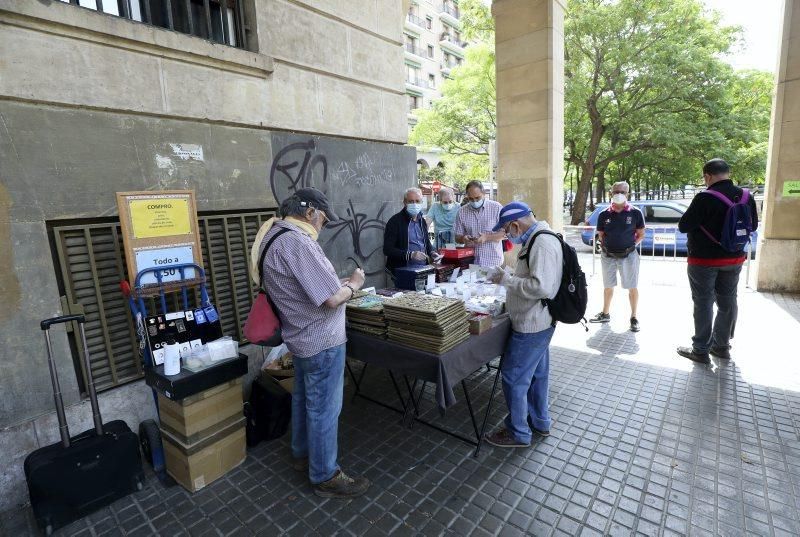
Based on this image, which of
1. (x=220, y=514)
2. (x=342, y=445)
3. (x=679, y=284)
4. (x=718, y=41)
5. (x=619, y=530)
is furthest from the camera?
(x=718, y=41)

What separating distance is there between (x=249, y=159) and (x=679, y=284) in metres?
8.27

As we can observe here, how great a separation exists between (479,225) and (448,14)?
44.3 metres

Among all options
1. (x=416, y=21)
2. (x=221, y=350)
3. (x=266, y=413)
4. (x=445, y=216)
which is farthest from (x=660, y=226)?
(x=416, y=21)

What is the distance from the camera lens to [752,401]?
386 centimetres

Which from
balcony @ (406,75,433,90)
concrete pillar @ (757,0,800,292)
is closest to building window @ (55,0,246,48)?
concrete pillar @ (757,0,800,292)

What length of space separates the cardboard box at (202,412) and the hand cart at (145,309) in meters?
0.17

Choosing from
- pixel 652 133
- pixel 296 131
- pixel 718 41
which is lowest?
pixel 296 131

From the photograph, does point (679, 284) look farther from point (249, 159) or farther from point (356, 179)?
point (249, 159)

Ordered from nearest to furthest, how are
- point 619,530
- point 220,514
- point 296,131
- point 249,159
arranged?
point 619,530 → point 220,514 → point 249,159 → point 296,131

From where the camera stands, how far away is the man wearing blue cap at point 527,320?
291 cm

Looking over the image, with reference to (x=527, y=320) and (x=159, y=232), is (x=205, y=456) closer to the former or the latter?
(x=159, y=232)

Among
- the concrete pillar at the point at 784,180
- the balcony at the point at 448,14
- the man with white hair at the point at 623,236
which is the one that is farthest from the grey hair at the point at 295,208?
the balcony at the point at 448,14

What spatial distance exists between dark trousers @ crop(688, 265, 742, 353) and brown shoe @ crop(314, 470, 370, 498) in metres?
4.11

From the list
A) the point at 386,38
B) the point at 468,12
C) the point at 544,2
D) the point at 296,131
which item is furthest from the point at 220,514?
the point at 468,12
